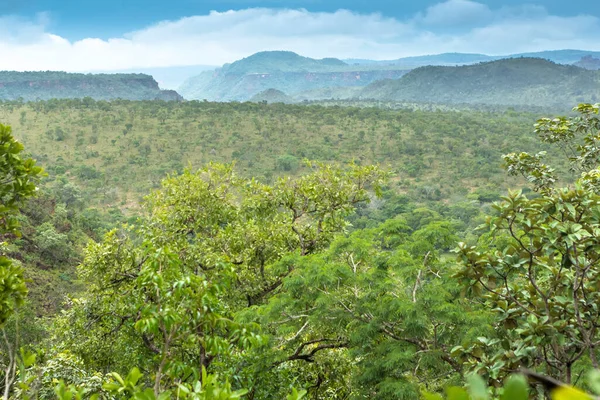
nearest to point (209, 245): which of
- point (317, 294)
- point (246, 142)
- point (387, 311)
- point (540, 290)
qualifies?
point (317, 294)

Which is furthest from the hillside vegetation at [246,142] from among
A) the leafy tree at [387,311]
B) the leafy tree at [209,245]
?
the leafy tree at [387,311]

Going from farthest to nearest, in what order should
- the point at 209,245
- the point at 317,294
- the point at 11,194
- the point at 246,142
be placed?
the point at 246,142
the point at 209,245
the point at 317,294
the point at 11,194

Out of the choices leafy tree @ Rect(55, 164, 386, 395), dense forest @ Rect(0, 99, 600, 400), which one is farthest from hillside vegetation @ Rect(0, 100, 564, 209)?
dense forest @ Rect(0, 99, 600, 400)

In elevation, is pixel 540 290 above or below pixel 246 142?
above

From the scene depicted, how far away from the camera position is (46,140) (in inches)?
3334

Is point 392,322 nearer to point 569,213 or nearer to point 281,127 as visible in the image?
point 569,213

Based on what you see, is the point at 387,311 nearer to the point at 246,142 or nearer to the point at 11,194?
the point at 11,194

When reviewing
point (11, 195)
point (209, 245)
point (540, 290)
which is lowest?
point (209, 245)

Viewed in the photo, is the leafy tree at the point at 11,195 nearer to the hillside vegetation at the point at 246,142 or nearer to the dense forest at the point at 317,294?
the dense forest at the point at 317,294

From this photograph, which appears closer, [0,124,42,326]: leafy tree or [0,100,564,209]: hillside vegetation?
[0,124,42,326]: leafy tree

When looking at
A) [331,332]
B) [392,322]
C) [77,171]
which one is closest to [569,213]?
[392,322]

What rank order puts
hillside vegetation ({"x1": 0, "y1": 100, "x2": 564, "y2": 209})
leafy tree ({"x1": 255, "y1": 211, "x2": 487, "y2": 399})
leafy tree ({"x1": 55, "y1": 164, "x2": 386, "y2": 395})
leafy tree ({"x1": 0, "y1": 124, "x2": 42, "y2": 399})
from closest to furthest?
leafy tree ({"x1": 0, "y1": 124, "x2": 42, "y2": 399})
leafy tree ({"x1": 255, "y1": 211, "x2": 487, "y2": 399})
leafy tree ({"x1": 55, "y1": 164, "x2": 386, "y2": 395})
hillside vegetation ({"x1": 0, "y1": 100, "x2": 564, "y2": 209})

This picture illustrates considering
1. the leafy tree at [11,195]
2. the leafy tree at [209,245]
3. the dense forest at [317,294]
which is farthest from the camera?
the leafy tree at [209,245]

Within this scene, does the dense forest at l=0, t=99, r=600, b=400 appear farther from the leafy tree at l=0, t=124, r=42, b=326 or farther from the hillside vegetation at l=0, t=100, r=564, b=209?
the hillside vegetation at l=0, t=100, r=564, b=209
